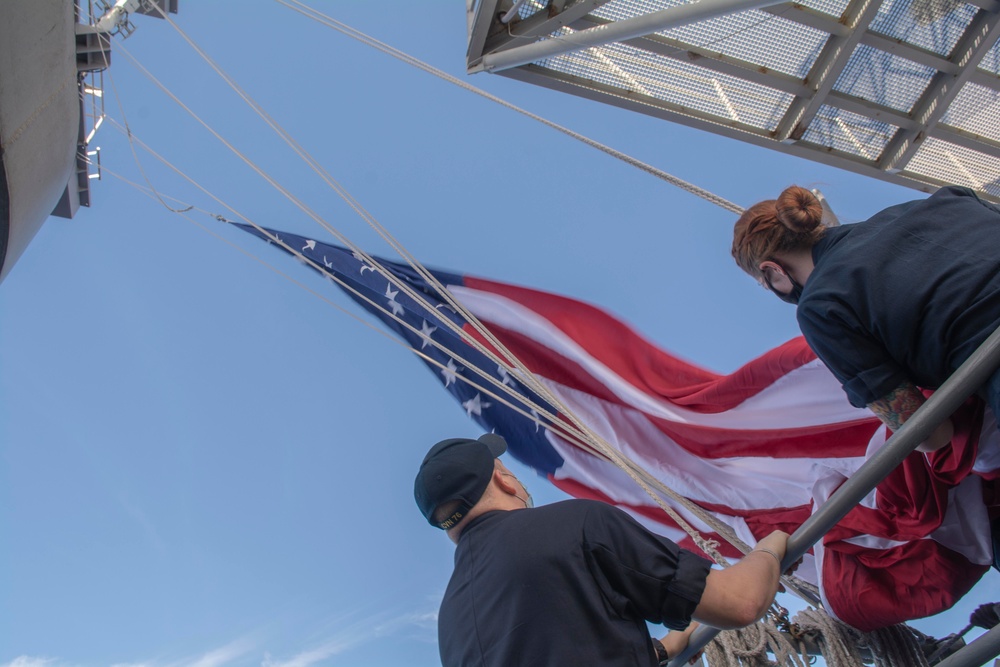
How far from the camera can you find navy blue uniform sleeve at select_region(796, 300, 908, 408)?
2.19 m

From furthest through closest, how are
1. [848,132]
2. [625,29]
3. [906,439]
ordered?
1. [848,132]
2. [625,29]
3. [906,439]

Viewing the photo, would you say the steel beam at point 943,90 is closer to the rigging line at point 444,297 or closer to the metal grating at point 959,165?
the metal grating at point 959,165

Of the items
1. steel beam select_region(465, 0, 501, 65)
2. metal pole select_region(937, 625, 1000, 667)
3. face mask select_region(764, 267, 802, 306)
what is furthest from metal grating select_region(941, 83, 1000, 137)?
metal pole select_region(937, 625, 1000, 667)

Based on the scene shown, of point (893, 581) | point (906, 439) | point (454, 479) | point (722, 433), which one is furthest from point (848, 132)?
Answer: point (454, 479)

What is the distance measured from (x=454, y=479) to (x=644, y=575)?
26.8 inches

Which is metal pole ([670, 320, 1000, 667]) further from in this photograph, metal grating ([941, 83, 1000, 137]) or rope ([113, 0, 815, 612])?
metal grating ([941, 83, 1000, 137])

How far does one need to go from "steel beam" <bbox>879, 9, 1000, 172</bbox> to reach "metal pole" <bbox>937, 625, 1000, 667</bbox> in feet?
15.7

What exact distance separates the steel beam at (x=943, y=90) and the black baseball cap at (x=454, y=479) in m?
5.00

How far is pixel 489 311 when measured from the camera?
20.7ft

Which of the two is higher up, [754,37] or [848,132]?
[754,37]

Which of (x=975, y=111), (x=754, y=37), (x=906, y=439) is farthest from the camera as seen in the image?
(x=975, y=111)

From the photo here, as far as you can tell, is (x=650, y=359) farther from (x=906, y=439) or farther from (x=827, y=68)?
(x=906, y=439)

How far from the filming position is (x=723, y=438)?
5.04 meters

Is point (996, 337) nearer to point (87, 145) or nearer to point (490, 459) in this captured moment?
point (490, 459)
